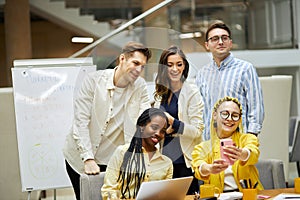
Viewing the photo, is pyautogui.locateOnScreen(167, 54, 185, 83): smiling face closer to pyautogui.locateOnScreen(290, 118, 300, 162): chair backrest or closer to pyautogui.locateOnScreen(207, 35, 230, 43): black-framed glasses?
pyautogui.locateOnScreen(207, 35, 230, 43): black-framed glasses

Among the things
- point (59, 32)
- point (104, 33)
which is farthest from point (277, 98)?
point (59, 32)

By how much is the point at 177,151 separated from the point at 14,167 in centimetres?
211

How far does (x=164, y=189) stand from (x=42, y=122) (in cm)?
238

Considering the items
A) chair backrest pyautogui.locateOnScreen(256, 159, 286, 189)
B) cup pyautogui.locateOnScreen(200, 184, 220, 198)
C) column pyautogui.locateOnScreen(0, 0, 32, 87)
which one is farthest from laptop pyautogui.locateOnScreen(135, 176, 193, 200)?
column pyautogui.locateOnScreen(0, 0, 32, 87)

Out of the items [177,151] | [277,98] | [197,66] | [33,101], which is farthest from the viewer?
[277,98]

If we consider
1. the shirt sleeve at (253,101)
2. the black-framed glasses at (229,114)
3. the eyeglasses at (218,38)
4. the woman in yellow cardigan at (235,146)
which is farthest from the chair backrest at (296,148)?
the black-framed glasses at (229,114)

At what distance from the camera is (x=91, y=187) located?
3443 mm

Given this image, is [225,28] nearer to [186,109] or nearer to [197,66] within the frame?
[197,66]

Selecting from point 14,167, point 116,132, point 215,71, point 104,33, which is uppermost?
point 104,33

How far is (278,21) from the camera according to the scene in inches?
300

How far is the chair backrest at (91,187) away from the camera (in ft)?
11.3

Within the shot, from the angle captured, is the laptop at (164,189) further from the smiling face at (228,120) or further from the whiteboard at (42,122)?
the whiteboard at (42,122)

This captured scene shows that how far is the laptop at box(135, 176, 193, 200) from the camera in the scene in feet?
9.14

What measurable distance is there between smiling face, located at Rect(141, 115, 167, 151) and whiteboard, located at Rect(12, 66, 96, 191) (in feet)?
5.56
